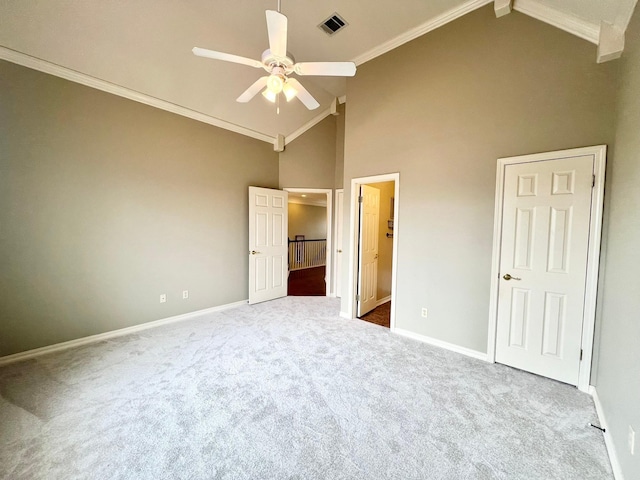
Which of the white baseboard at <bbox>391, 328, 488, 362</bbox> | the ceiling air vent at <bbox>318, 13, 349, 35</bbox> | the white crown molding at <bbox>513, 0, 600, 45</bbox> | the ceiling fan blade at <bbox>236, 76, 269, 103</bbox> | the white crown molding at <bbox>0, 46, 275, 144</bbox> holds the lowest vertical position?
the white baseboard at <bbox>391, 328, 488, 362</bbox>

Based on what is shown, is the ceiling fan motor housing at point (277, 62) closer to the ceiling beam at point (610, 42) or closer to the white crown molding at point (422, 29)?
the white crown molding at point (422, 29)

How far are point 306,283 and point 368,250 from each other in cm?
281

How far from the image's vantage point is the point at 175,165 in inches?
143

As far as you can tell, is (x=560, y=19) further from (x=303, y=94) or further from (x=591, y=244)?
(x=303, y=94)

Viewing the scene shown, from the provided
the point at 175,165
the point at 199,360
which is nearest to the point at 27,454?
the point at 199,360

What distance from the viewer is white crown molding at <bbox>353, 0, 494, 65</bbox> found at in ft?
8.59

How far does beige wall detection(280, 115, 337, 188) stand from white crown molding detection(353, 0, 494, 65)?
5.64ft

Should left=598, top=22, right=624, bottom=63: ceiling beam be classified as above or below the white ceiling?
below

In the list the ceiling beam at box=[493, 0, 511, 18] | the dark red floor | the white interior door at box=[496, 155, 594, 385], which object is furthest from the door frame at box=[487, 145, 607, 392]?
the dark red floor

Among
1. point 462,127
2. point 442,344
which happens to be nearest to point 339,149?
point 462,127

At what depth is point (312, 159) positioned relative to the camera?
5.18m

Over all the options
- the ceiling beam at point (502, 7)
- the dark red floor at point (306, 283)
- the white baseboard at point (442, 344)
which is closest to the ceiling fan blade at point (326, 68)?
the ceiling beam at point (502, 7)

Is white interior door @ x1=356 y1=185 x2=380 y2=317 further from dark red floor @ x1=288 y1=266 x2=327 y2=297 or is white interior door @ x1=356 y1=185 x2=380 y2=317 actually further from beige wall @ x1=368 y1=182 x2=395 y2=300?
dark red floor @ x1=288 y1=266 x2=327 y2=297

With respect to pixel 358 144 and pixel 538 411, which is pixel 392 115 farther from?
pixel 538 411
